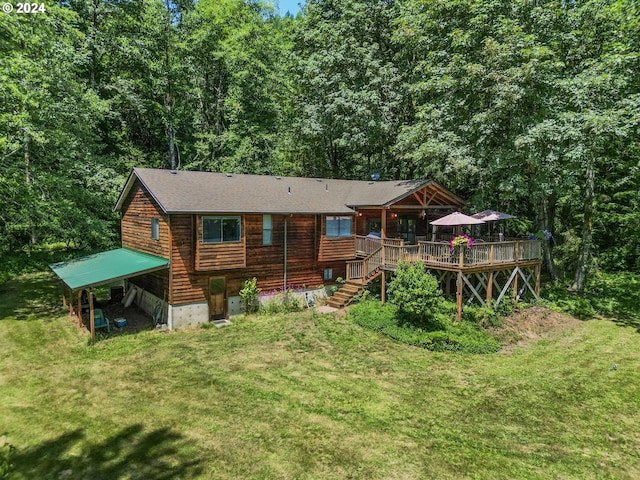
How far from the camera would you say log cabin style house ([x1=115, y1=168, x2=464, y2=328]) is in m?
15.2

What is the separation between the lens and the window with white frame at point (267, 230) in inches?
684

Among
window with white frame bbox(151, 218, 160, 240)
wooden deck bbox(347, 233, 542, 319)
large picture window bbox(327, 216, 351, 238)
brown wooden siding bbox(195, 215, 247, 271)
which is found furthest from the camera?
large picture window bbox(327, 216, 351, 238)

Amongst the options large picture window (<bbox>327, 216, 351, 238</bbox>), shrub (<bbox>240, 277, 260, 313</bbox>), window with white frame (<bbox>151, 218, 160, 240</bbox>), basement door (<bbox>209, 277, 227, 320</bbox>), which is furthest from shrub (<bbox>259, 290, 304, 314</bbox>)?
window with white frame (<bbox>151, 218, 160, 240</bbox>)

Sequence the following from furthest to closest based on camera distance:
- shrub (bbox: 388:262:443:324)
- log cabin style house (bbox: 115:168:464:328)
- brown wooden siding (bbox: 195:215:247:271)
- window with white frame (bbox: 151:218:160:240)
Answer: window with white frame (bbox: 151:218:160:240), log cabin style house (bbox: 115:168:464:328), brown wooden siding (bbox: 195:215:247:271), shrub (bbox: 388:262:443:324)

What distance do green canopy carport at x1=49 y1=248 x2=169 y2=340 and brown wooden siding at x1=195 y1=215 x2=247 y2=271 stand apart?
4.62 ft

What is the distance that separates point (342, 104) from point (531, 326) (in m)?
18.1

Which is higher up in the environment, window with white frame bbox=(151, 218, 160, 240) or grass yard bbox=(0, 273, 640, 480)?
window with white frame bbox=(151, 218, 160, 240)

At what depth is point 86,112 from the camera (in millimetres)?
23328

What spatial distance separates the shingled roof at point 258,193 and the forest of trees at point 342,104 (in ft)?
9.48

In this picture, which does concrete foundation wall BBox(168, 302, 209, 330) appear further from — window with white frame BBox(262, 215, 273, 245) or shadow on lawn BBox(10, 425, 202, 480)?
shadow on lawn BBox(10, 425, 202, 480)

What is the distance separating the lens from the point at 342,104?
Result: 2573cm

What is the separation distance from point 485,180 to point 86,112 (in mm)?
24805

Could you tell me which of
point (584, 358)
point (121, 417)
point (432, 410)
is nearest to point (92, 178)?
point (121, 417)

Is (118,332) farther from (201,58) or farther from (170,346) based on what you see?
(201,58)
